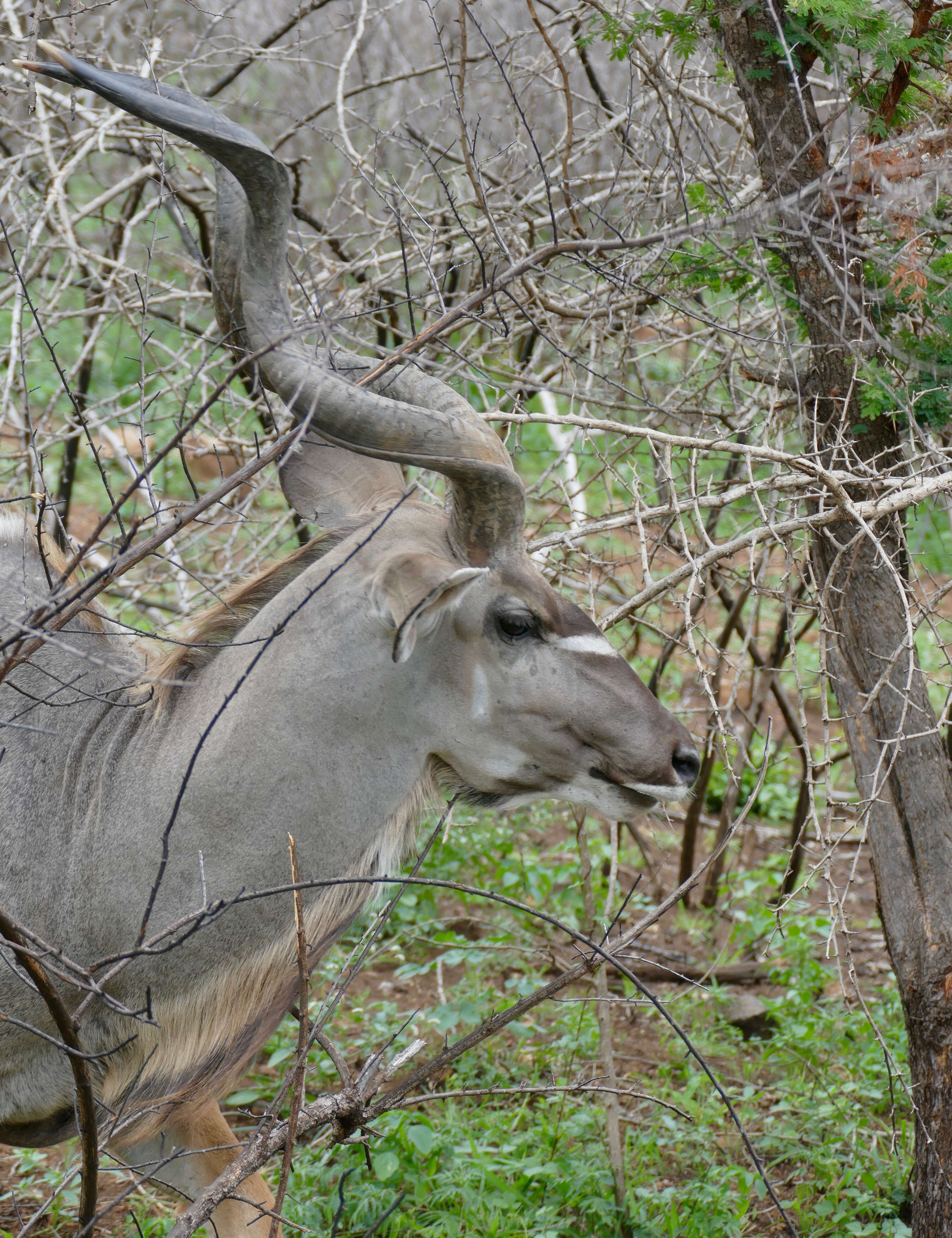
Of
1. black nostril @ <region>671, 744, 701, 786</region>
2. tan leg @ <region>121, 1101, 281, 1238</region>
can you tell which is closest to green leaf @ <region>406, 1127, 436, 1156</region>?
tan leg @ <region>121, 1101, 281, 1238</region>

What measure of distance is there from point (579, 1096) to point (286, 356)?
268cm

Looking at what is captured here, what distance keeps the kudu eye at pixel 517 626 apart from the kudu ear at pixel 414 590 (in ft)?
0.40

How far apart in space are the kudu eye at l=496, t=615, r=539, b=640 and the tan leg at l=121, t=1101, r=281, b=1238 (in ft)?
4.68

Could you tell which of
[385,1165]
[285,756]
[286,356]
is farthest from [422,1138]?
[286,356]

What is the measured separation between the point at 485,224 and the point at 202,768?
238 cm

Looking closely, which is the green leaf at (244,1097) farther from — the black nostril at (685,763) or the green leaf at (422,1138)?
the black nostril at (685,763)

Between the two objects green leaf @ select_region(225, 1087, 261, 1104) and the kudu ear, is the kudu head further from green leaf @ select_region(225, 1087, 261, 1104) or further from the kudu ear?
green leaf @ select_region(225, 1087, 261, 1104)

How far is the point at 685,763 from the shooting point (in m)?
2.60

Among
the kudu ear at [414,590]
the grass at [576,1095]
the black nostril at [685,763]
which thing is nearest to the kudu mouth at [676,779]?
the black nostril at [685,763]

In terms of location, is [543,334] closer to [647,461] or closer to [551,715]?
[551,715]

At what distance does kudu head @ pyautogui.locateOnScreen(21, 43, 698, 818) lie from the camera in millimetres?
2391

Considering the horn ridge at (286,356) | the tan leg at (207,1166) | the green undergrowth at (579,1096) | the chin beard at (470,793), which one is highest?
the horn ridge at (286,356)

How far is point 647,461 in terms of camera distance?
255 inches

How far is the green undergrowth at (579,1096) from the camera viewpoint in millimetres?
3266
